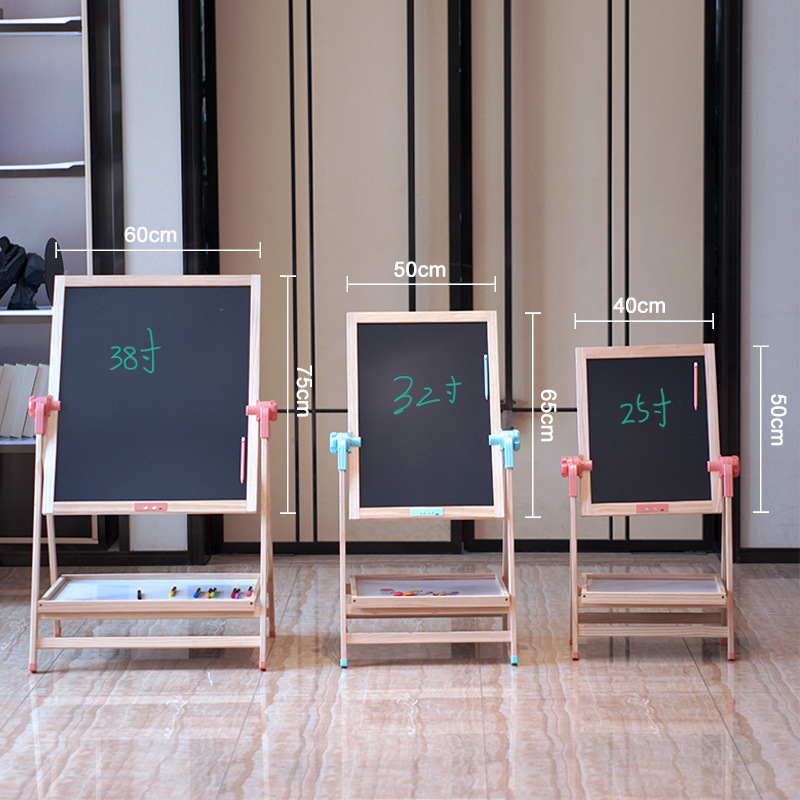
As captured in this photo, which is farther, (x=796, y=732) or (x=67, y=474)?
(x=67, y=474)

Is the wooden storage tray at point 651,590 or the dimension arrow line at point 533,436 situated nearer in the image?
the wooden storage tray at point 651,590

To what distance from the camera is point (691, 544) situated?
448 centimetres

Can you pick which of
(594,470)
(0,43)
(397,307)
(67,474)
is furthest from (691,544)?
(0,43)

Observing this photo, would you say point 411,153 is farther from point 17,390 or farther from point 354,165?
point 17,390

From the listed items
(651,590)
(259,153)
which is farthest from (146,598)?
(259,153)

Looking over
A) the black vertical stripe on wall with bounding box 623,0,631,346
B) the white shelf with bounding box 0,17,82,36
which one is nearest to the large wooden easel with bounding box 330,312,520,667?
the black vertical stripe on wall with bounding box 623,0,631,346

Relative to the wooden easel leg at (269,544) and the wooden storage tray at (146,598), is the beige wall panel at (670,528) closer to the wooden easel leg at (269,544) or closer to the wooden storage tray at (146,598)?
the wooden easel leg at (269,544)

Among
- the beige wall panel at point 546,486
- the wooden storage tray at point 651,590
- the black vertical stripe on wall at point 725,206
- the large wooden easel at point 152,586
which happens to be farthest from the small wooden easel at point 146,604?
the black vertical stripe on wall at point 725,206

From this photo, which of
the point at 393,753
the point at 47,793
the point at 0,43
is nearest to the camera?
the point at 47,793

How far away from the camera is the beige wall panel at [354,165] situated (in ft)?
14.0

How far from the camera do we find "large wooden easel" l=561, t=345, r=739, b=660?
316cm

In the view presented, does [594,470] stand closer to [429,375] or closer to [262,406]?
[429,375]

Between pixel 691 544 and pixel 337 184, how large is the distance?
2.34 metres

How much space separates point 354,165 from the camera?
4324 millimetres
